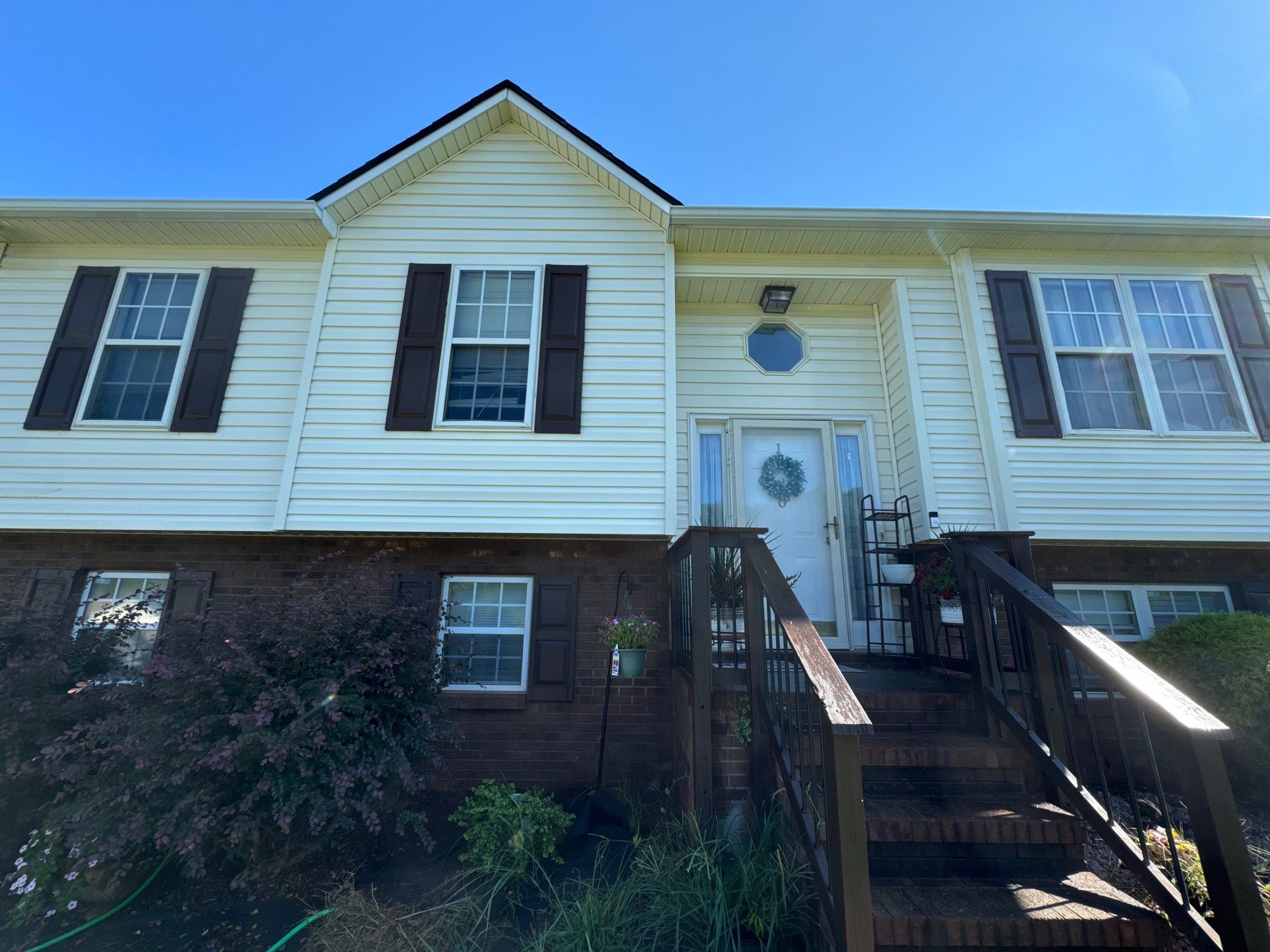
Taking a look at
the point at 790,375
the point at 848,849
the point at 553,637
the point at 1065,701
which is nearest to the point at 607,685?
the point at 553,637

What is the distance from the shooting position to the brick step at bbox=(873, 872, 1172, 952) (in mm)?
2080

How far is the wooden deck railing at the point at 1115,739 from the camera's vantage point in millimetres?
1865

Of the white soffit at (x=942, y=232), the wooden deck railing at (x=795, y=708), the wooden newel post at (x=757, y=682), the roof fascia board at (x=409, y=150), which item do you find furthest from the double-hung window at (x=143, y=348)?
the wooden newel post at (x=757, y=682)

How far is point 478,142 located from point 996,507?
5.71 metres

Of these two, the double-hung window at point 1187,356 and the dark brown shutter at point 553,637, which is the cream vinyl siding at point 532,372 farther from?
the double-hung window at point 1187,356

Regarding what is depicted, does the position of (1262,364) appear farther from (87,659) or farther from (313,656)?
(87,659)

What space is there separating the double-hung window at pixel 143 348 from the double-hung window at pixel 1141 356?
7.75 meters

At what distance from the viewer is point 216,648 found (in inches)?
123

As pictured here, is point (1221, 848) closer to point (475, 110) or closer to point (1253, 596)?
point (1253, 596)

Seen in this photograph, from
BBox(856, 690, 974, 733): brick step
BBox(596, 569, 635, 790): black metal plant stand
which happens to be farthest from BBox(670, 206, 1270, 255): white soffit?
BBox(856, 690, 974, 733): brick step

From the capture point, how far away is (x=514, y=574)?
4816 millimetres

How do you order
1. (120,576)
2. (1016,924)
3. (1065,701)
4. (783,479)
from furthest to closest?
1. (783,479)
2. (120,576)
3. (1065,701)
4. (1016,924)

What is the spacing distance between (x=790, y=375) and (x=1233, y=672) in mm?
3886

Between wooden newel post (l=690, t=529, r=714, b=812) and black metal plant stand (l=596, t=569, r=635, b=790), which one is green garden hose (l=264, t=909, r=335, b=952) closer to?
black metal plant stand (l=596, t=569, r=635, b=790)
